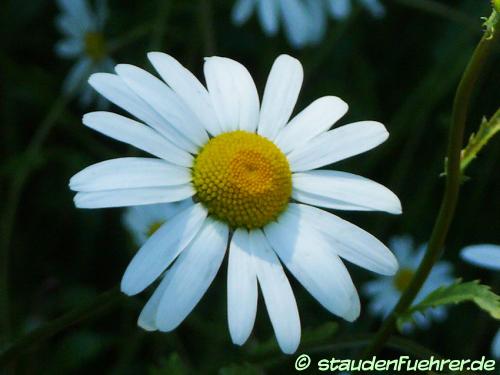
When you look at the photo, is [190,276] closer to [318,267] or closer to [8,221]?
[318,267]

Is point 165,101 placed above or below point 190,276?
above

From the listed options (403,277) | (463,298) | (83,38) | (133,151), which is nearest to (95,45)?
(83,38)

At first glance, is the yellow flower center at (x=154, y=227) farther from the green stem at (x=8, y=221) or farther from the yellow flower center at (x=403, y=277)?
the yellow flower center at (x=403, y=277)

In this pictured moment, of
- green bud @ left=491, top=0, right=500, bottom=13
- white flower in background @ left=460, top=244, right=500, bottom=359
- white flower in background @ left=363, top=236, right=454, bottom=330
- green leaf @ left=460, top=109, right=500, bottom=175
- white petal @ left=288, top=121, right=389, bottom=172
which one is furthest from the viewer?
white flower in background @ left=363, top=236, right=454, bottom=330

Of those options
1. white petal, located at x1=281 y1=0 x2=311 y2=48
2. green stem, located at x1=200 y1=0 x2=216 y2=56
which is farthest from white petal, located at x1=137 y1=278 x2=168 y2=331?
white petal, located at x1=281 y1=0 x2=311 y2=48

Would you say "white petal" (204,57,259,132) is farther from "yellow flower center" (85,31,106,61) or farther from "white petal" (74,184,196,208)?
"yellow flower center" (85,31,106,61)

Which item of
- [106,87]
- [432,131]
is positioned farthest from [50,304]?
[432,131]
